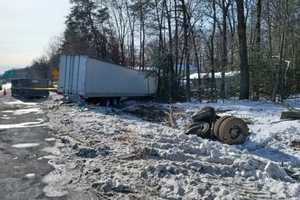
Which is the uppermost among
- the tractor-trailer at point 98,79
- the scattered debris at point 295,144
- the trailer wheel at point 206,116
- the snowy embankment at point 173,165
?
the tractor-trailer at point 98,79

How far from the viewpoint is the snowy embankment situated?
7328 millimetres

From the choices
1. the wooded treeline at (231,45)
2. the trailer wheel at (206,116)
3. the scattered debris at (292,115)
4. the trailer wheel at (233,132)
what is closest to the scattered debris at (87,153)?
the trailer wheel at (233,132)

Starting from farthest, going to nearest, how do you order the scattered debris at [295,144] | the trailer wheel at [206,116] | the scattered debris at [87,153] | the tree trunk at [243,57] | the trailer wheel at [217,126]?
the tree trunk at [243,57]
the trailer wheel at [206,116]
the trailer wheel at [217,126]
the scattered debris at [295,144]
the scattered debris at [87,153]

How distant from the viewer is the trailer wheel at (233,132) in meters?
12.8

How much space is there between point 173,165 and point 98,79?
60.6ft

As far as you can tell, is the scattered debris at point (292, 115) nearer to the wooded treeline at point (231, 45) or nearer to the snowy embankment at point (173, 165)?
the snowy embankment at point (173, 165)

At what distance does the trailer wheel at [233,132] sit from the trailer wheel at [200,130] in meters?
0.65

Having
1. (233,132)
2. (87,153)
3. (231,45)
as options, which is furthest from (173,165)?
(231,45)

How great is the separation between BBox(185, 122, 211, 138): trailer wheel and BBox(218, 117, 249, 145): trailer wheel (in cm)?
65

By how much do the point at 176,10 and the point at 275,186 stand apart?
26.8m

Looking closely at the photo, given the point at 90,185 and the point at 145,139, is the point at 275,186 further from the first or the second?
the point at 145,139

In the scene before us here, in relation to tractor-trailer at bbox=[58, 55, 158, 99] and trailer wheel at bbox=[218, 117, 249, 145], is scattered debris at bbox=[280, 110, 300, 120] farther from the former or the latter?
tractor-trailer at bbox=[58, 55, 158, 99]

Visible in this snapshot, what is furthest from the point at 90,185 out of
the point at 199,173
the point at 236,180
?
the point at 236,180

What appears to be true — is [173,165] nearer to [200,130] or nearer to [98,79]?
[200,130]
